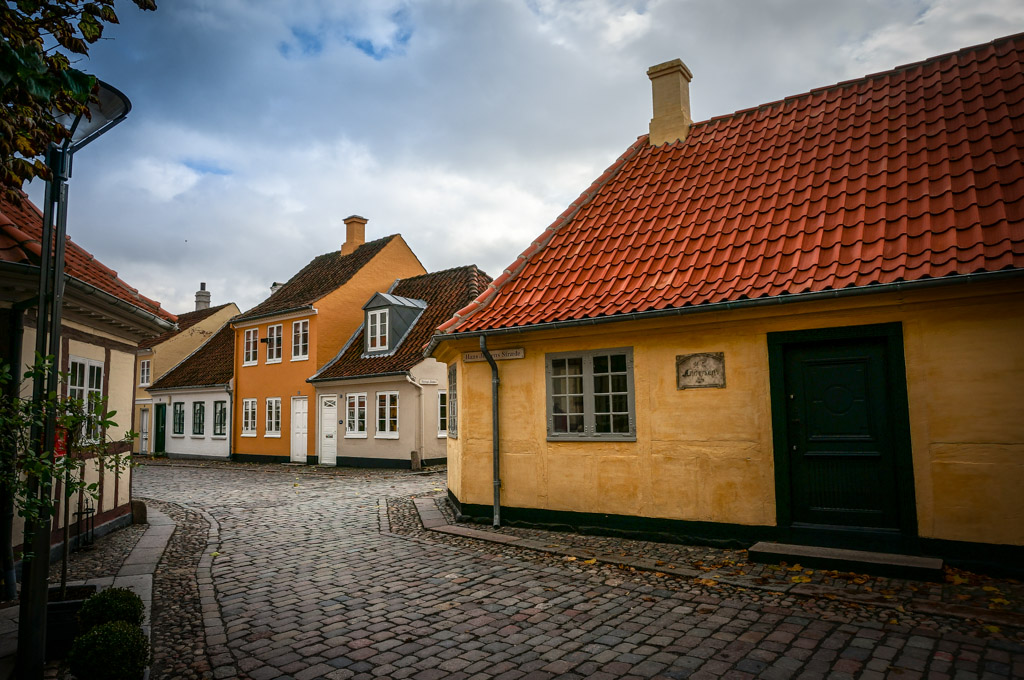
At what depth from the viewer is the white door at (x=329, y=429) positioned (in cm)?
2328

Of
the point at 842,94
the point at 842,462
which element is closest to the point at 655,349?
the point at 842,462

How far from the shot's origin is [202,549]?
866 cm

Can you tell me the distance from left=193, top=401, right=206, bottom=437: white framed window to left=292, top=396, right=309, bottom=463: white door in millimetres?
6285

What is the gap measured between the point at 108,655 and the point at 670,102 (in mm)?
11348

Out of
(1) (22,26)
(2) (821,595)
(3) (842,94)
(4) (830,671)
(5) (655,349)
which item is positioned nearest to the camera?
(1) (22,26)

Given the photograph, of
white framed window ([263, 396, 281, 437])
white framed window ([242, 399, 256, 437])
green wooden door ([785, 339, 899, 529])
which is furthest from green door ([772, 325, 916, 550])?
white framed window ([242, 399, 256, 437])

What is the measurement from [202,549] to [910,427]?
863 cm

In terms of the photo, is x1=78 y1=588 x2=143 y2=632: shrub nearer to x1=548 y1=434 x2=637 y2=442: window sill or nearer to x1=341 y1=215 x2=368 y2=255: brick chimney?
x1=548 y1=434 x2=637 y2=442: window sill

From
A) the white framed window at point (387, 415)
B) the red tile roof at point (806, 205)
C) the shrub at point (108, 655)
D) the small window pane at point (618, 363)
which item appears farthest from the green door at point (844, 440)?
the white framed window at point (387, 415)

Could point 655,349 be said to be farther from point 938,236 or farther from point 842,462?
point 938,236

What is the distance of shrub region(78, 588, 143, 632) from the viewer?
454cm

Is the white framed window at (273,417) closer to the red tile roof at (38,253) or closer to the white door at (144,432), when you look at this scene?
the white door at (144,432)

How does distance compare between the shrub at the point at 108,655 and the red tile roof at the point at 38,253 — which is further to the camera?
the red tile roof at the point at 38,253

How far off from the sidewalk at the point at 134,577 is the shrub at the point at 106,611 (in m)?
0.36
